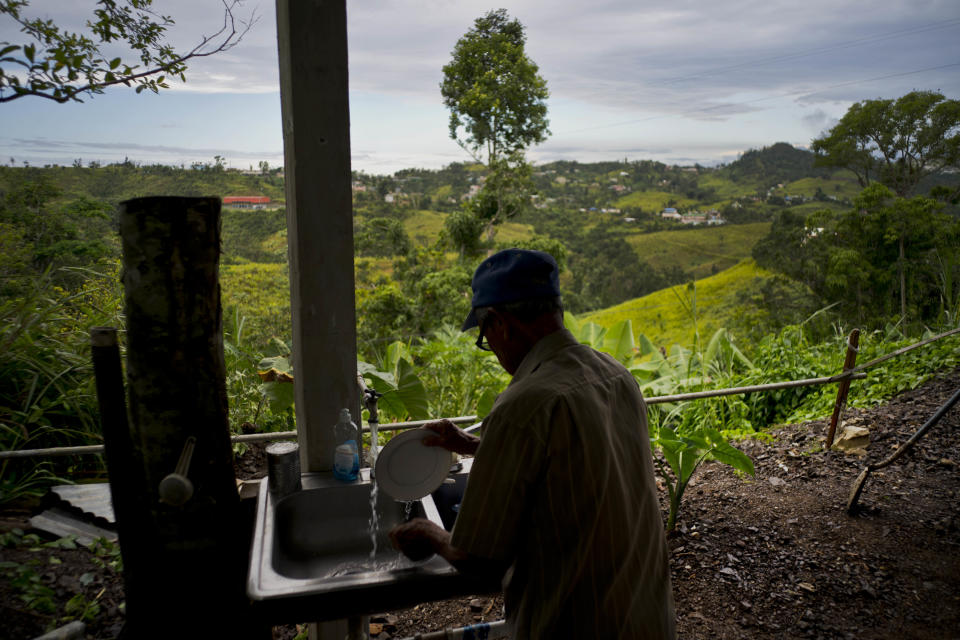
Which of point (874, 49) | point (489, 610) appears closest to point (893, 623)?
point (489, 610)

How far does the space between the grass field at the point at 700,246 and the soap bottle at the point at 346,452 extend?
75.6 ft

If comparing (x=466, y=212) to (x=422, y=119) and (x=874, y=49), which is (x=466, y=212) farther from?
(x=874, y=49)

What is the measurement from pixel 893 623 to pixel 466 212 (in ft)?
29.3

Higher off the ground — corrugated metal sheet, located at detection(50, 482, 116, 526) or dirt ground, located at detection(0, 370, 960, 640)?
corrugated metal sheet, located at detection(50, 482, 116, 526)

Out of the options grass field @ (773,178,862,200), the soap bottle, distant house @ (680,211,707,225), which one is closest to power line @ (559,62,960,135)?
grass field @ (773,178,862,200)

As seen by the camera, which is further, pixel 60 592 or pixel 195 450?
pixel 60 592

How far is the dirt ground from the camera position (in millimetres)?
2299

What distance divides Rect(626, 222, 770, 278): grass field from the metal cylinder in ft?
76.1

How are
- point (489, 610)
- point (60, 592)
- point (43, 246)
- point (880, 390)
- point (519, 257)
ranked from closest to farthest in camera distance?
point (519, 257) → point (60, 592) → point (489, 610) → point (43, 246) → point (880, 390)

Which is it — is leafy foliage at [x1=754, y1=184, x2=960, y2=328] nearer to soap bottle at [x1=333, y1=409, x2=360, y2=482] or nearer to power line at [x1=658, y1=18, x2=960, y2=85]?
A: power line at [x1=658, y1=18, x2=960, y2=85]

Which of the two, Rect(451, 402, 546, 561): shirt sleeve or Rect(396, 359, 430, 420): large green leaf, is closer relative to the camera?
Rect(451, 402, 546, 561): shirt sleeve

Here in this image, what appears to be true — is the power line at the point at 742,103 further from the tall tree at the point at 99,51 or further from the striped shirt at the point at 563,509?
the striped shirt at the point at 563,509

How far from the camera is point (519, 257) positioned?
4.00 ft

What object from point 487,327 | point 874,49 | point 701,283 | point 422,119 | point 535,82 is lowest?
point 701,283
